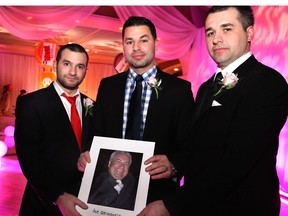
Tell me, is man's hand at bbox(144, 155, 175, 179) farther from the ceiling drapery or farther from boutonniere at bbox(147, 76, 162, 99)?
the ceiling drapery

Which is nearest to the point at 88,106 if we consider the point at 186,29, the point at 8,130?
the point at 186,29

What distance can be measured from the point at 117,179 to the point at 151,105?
58cm

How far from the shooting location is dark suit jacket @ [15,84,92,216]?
7.12 ft

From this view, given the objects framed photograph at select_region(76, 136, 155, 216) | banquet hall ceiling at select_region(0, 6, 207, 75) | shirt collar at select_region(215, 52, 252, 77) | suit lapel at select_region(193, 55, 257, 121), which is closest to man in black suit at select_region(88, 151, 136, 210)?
framed photograph at select_region(76, 136, 155, 216)

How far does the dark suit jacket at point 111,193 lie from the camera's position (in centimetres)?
159

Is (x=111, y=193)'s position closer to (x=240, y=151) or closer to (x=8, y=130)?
(x=240, y=151)

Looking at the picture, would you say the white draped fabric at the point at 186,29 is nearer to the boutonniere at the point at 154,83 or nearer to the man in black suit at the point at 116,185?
the boutonniere at the point at 154,83

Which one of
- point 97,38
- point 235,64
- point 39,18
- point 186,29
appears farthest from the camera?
point 97,38

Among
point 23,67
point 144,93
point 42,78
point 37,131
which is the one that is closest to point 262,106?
point 144,93

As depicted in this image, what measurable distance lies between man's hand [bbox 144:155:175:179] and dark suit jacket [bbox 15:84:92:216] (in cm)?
69

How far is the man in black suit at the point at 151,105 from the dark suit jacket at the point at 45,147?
29 cm

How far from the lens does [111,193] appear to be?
1.62 m

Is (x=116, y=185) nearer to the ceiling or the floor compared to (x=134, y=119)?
nearer to the floor

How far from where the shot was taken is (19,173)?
6.54 m
